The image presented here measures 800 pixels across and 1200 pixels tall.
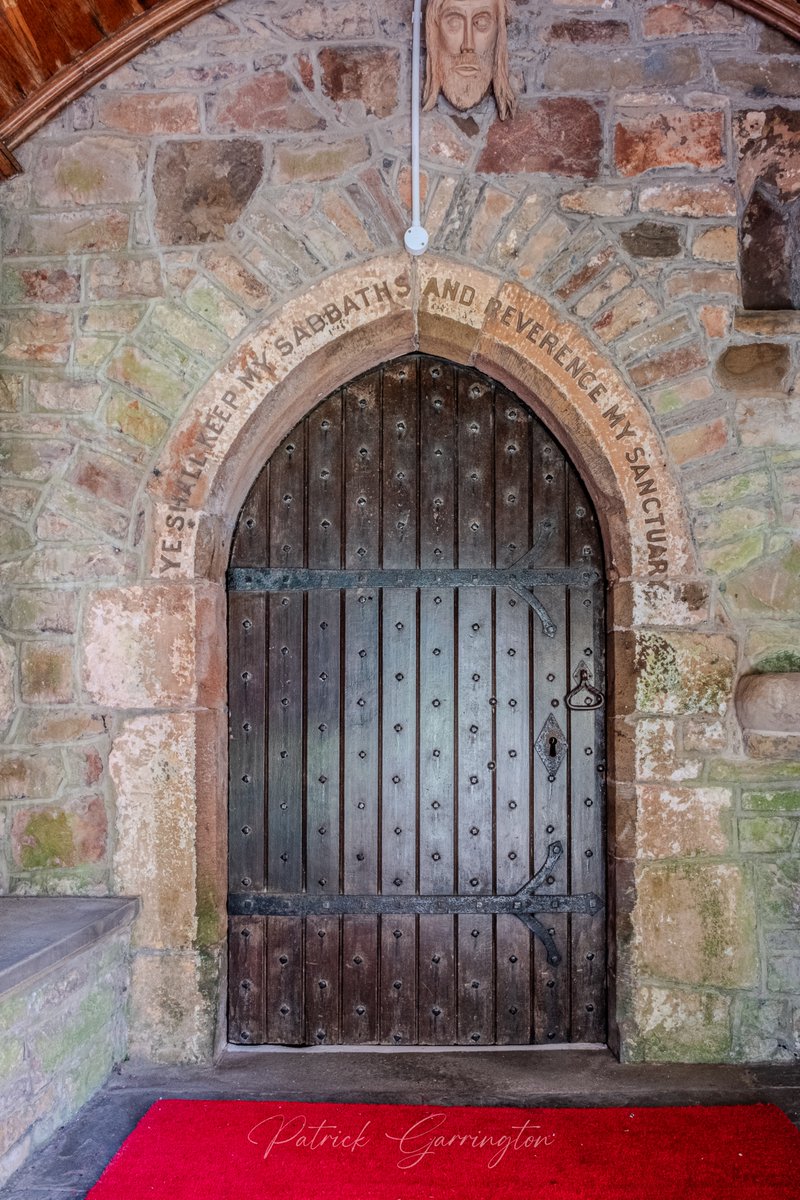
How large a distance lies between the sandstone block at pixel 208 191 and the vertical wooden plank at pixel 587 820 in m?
1.60

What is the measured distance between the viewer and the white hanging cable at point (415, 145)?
270cm

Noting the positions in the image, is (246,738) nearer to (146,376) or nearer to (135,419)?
(135,419)

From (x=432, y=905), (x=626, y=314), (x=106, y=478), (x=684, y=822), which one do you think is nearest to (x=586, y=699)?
(x=684, y=822)

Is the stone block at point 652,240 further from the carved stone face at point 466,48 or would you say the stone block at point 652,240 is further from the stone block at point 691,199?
the carved stone face at point 466,48

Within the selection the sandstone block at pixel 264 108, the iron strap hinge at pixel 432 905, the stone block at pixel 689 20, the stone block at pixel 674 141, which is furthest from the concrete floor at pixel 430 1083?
the stone block at pixel 689 20

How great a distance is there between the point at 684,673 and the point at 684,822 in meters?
0.45

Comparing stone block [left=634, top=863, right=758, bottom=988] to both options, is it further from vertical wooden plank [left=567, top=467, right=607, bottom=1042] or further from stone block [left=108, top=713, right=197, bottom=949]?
stone block [left=108, top=713, right=197, bottom=949]

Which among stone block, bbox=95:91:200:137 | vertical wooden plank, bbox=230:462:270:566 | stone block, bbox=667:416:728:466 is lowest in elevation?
vertical wooden plank, bbox=230:462:270:566

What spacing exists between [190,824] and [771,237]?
8.59 feet

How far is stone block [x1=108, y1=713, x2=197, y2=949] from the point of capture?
269cm

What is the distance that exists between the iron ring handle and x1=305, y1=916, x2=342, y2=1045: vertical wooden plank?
41.8 inches

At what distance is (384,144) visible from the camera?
9.09 ft

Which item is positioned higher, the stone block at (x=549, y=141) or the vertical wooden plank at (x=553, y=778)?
the stone block at (x=549, y=141)

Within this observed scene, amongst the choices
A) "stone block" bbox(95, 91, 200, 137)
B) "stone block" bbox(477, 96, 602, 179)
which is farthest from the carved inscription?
"stone block" bbox(95, 91, 200, 137)
